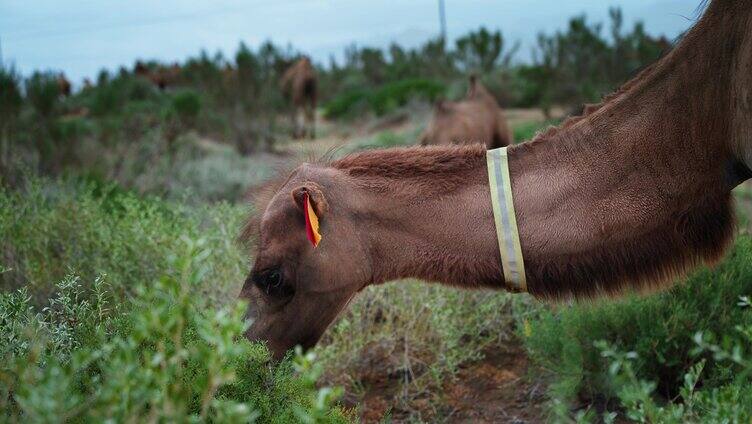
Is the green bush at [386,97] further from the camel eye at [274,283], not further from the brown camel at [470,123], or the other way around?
the camel eye at [274,283]

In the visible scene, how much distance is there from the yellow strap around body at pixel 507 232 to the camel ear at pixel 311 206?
75 cm

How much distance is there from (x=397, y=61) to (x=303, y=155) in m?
27.0

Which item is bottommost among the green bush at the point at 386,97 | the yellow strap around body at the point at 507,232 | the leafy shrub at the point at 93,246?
the green bush at the point at 386,97

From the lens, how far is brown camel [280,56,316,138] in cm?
2178

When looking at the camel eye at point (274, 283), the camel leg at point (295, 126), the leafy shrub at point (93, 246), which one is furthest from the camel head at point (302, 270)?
the camel leg at point (295, 126)

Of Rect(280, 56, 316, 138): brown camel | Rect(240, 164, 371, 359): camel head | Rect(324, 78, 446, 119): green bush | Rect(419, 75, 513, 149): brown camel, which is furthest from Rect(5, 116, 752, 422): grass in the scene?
Rect(324, 78, 446, 119): green bush

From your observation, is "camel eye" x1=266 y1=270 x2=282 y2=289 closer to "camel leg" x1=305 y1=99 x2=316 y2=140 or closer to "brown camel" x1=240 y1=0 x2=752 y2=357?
"brown camel" x1=240 y1=0 x2=752 y2=357

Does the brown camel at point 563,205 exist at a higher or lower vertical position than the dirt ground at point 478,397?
higher

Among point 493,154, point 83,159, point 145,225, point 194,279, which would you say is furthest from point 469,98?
point 194,279

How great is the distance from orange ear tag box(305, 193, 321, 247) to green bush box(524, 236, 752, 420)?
1569 millimetres

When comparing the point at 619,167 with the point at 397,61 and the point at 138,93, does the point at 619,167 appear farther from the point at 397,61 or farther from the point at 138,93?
the point at 397,61

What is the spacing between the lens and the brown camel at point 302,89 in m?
21.8

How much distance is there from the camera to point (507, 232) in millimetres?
3338

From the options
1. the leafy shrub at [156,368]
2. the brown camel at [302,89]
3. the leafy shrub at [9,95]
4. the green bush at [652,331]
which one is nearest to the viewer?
the leafy shrub at [156,368]
